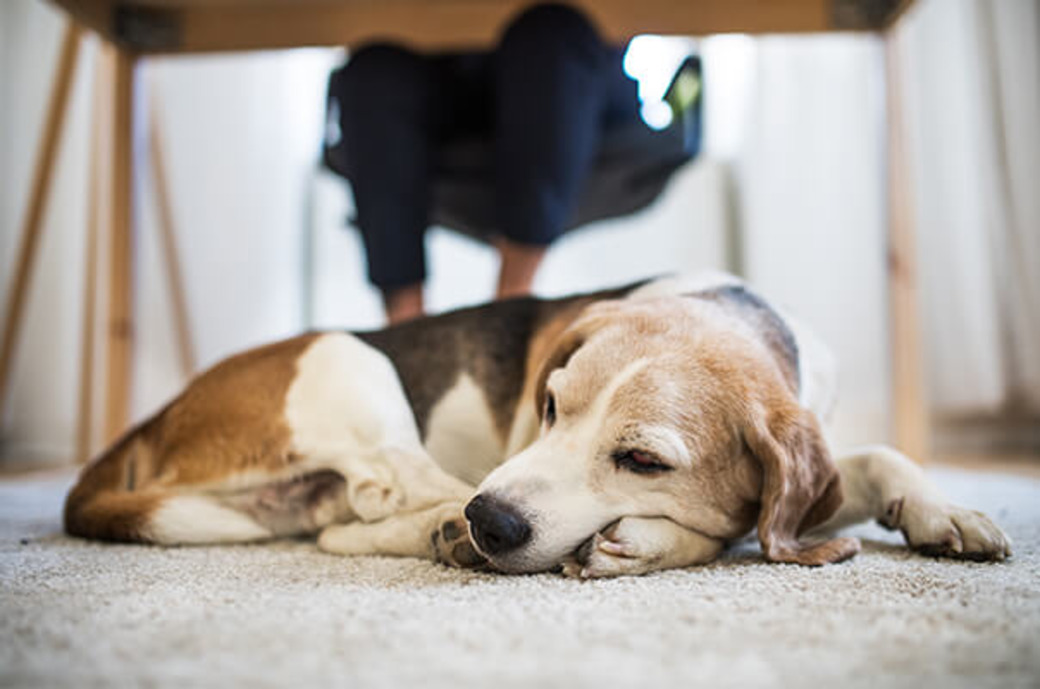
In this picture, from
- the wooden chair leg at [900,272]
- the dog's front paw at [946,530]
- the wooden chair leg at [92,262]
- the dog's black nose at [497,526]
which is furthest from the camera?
the wooden chair leg at [92,262]

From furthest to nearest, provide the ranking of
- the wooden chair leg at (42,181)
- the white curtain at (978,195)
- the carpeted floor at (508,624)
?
1. the white curtain at (978,195)
2. the wooden chair leg at (42,181)
3. the carpeted floor at (508,624)

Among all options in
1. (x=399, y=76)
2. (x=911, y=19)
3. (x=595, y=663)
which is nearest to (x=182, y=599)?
(x=595, y=663)

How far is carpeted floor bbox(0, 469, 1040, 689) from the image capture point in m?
0.77

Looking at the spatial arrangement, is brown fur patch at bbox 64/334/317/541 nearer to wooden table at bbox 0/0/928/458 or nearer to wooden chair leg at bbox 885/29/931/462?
wooden table at bbox 0/0/928/458

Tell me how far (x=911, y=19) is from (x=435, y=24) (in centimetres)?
249

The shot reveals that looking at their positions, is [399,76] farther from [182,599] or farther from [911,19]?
[911,19]

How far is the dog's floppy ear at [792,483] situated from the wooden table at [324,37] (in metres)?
1.79

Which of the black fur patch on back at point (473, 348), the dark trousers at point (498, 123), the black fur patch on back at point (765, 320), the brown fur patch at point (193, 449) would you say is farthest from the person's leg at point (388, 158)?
the black fur patch on back at point (765, 320)

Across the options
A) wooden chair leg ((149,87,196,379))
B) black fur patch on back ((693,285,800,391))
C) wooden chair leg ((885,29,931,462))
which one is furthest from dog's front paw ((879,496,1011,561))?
wooden chair leg ((149,87,196,379))

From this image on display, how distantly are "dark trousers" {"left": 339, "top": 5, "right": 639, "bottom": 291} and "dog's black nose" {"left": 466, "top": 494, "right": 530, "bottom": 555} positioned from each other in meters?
1.58

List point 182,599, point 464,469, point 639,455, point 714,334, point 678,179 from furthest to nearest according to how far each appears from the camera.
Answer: point 678,179, point 464,469, point 714,334, point 639,455, point 182,599

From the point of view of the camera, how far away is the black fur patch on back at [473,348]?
6.22ft

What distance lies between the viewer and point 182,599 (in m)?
1.09

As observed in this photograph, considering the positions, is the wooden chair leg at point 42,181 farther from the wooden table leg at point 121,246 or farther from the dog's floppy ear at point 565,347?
the dog's floppy ear at point 565,347
